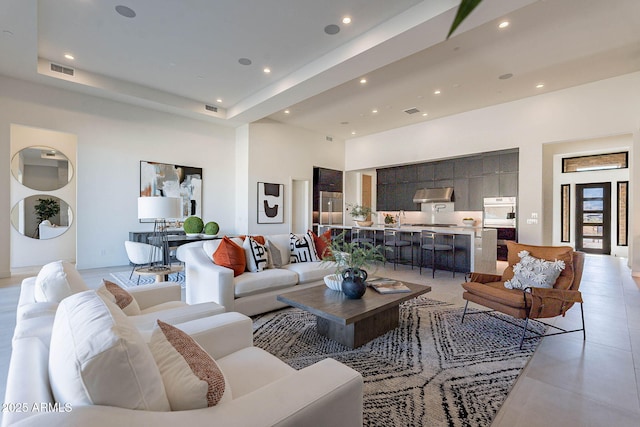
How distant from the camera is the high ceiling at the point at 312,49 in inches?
147

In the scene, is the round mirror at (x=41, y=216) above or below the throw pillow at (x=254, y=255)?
above

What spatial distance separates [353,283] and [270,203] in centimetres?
581

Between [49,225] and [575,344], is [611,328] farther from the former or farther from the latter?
[49,225]

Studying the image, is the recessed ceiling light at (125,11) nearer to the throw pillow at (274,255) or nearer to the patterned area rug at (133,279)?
the throw pillow at (274,255)

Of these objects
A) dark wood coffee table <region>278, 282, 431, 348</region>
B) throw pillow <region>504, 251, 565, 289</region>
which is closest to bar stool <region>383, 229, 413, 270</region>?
throw pillow <region>504, 251, 565, 289</region>

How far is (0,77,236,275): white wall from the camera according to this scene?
5.32 metres

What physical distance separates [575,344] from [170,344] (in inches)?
132

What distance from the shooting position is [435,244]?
6.21 metres

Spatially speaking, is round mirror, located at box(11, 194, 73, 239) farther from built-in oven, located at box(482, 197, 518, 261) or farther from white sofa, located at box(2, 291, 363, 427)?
built-in oven, located at box(482, 197, 518, 261)

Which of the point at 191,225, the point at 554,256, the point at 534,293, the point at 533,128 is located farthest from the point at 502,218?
the point at 191,225

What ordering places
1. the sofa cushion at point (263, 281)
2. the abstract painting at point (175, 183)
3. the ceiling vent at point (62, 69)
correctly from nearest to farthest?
the sofa cushion at point (263, 281) < the ceiling vent at point (62, 69) < the abstract painting at point (175, 183)

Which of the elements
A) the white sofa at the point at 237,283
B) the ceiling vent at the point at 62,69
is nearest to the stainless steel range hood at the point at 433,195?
the white sofa at the point at 237,283

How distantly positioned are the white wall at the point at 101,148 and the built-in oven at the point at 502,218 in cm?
729

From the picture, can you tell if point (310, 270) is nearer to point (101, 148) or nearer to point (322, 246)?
point (322, 246)
